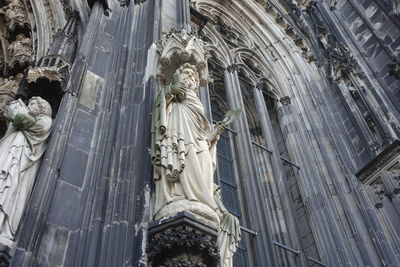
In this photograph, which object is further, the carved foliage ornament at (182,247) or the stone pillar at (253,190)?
the stone pillar at (253,190)

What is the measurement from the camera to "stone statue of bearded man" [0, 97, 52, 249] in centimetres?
375

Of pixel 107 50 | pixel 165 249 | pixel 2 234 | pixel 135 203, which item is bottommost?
pixel 165 249

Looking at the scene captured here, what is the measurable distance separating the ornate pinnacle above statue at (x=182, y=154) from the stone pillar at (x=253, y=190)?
2.63m

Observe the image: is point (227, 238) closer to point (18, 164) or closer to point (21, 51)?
point (18, 164)

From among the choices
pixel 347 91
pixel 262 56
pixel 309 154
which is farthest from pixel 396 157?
pixel 262 56

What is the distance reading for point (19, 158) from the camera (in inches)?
164

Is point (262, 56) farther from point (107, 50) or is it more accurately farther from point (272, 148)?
point (107, 50)

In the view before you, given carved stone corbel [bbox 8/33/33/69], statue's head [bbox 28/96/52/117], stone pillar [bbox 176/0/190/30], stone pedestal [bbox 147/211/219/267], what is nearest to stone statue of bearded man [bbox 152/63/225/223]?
stone pedestal [bbox 147/211/219/267]

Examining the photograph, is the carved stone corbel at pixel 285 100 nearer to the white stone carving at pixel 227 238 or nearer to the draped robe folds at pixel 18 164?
the white stone carving at pixel 227 238

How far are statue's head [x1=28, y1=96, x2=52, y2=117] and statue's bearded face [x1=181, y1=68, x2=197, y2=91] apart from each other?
53.9 inches

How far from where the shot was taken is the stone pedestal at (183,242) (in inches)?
135

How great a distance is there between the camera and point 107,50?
625 centimetres

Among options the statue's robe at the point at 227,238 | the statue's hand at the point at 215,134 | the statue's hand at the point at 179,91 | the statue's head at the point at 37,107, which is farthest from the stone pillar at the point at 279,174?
the statue's head at the point at 37,107

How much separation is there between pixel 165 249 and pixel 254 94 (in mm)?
7730
